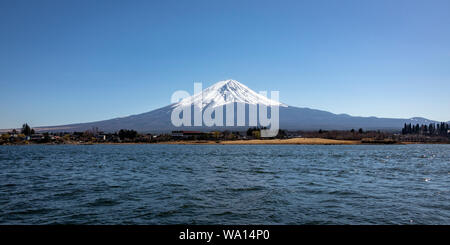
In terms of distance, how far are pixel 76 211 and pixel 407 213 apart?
15.1 meters

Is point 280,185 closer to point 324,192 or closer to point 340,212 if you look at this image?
point 324,192

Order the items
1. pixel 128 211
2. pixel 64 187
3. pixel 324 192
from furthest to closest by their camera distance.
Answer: pixel 64 187 → pixel 324 192 → pixel 128 211

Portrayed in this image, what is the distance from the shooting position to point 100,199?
18.2m

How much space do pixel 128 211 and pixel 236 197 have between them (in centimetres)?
641

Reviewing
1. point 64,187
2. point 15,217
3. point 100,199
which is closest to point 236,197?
point 100,199

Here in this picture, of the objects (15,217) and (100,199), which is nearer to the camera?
(15,217)
